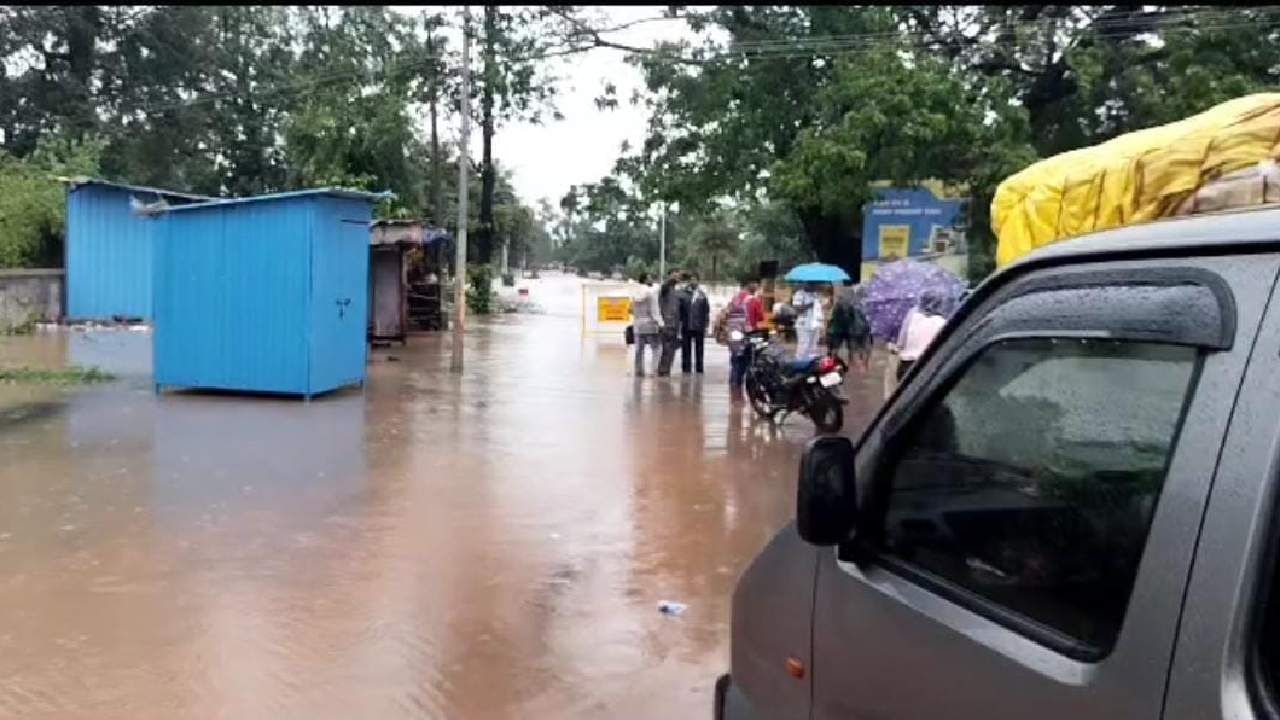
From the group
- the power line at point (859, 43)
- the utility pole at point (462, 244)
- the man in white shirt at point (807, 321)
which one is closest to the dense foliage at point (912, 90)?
the power line at point (859, 43)

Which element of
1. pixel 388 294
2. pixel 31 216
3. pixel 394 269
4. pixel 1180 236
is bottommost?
pixel 388 294

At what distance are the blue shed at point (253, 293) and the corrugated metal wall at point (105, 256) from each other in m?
13.6

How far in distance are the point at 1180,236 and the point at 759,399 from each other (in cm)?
1141

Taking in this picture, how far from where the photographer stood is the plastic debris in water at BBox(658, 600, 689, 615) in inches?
229

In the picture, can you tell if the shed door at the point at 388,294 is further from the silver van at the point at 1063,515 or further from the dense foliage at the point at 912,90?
the silver van at the point at 1063,515

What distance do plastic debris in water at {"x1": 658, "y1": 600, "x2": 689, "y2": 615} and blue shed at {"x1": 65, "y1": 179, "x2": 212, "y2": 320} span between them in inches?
908

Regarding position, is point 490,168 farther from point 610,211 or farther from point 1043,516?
point 1043,516

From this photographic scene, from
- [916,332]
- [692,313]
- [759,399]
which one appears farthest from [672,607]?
[692,313]

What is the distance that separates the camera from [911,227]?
2455cm

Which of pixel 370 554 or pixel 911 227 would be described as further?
pixel 911 227

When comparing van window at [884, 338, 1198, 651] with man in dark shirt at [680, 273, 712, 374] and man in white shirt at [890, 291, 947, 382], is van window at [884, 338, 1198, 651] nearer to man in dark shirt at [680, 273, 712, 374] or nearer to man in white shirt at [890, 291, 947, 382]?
man in white shirt at [890, 291, 947, 382]

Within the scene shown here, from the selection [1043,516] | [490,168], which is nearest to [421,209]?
[490,168]

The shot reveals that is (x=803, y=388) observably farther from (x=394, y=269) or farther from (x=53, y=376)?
(x=394, y=269)

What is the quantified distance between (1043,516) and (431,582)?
4582mm
